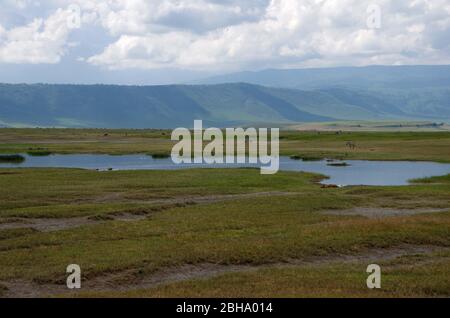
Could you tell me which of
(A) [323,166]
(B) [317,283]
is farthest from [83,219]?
(A) [323,166]

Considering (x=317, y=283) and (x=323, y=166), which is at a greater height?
(x=317, y=283)

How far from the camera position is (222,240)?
32438mm

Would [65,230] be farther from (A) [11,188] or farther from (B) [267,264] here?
(A) [11,188]

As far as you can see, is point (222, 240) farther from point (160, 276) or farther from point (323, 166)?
point (323, 166)

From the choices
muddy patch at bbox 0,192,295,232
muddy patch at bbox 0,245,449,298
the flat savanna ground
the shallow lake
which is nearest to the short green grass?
the flat savanna ground

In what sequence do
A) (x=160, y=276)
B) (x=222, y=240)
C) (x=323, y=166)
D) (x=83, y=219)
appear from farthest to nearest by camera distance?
1. (x=323, y=166)
2. (x=83, y=219)
3. (x=222, y=240)
4. (x=160, y=276)

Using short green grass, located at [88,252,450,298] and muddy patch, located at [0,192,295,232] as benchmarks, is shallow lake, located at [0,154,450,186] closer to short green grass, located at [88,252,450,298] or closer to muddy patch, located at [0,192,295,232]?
muddy patch, located at [0,192,295,232]

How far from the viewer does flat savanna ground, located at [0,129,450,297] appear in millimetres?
24266

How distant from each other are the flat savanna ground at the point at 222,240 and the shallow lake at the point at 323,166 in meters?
13.9

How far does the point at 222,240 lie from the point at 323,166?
57.5m

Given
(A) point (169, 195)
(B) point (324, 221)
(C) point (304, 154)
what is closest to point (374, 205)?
(B) point (324, 221)

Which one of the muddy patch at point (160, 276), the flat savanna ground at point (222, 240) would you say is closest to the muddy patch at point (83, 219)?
the flat savanna ground at point (222, 240)

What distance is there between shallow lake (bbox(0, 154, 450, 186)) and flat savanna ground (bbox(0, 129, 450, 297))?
13884 millimetres
